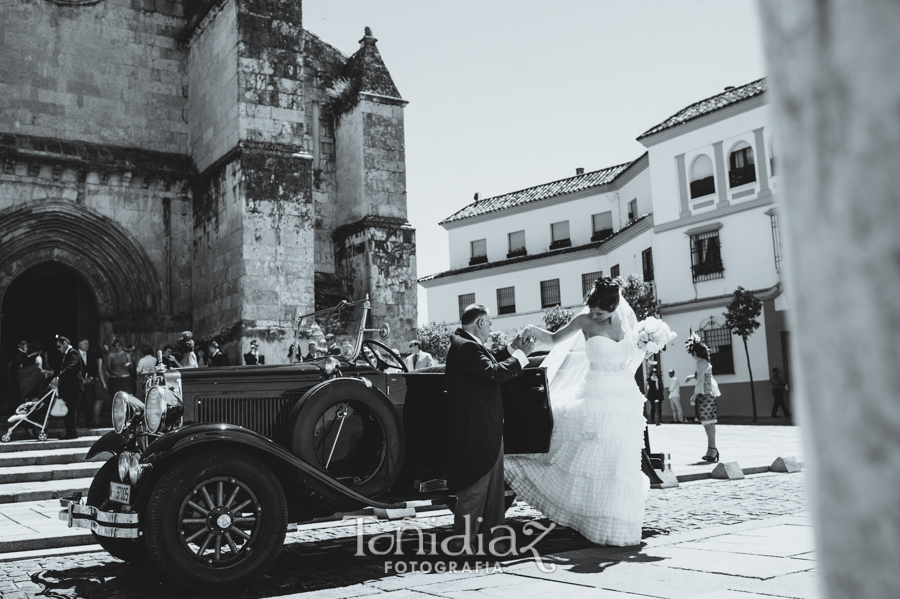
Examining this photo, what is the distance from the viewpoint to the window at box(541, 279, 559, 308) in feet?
150

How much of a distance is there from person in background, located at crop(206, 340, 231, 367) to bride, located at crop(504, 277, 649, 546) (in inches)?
311

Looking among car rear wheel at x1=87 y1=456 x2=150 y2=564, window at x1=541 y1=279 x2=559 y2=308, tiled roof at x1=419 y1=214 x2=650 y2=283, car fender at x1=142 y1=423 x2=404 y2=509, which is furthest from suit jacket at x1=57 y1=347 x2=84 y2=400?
window at x1=541 y1=279 x2=559 y2=308

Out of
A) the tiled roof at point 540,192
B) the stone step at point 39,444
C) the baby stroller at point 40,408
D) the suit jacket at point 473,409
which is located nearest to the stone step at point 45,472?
the stone step at point 39,444

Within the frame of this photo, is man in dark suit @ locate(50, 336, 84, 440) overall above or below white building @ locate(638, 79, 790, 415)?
below

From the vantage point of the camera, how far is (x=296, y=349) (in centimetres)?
766

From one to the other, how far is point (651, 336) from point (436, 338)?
1661 inches

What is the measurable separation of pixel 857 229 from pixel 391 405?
541 cm

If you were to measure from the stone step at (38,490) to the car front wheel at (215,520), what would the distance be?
4552mm

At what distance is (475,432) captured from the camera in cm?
564

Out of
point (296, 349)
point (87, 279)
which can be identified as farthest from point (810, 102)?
point (87, 279)

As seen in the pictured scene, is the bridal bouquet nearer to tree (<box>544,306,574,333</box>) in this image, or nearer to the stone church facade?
the stone church facade

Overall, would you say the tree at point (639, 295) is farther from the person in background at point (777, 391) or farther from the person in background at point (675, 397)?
the person in background at point (777, 391)

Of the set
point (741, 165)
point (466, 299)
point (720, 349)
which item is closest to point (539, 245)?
point (466, 299)

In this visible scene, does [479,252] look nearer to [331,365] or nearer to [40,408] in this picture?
[40,408]
